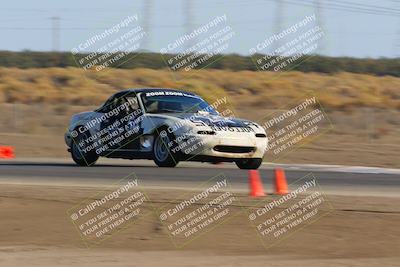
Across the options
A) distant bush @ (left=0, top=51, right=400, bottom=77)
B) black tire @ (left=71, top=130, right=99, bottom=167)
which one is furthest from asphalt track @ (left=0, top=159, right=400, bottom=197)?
distant bush @ (left=0, top=51, right=400, bottom=77)

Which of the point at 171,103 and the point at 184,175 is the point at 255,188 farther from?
the point at 171,103

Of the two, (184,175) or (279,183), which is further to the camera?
(184,175)

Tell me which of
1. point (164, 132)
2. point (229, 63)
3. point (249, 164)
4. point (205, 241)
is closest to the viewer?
point (205, 241)

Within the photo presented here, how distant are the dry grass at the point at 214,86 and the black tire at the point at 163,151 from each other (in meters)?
23.4

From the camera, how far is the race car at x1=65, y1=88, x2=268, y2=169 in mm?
17719

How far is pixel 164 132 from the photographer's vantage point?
703 inches

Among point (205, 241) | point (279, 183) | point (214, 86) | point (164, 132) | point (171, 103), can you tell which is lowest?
point (214, 86)

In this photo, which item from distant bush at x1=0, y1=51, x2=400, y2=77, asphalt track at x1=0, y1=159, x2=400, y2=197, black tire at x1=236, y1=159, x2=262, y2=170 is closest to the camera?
asphalt track at x1=0, y1=159, x2=400, y2=197

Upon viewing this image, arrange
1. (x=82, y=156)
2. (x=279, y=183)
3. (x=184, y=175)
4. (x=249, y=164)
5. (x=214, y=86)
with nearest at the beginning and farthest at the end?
(x=279, y=183) < (x=184, y=175) < (x=249, y=164) < (x=82, y=156) < (x=214, y=86)

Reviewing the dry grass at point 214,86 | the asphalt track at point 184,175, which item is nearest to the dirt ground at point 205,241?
the asphalt track at point 184,175

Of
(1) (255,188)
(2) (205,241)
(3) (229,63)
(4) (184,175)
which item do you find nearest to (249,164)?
(4) (184,175)

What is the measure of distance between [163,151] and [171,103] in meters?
1.03

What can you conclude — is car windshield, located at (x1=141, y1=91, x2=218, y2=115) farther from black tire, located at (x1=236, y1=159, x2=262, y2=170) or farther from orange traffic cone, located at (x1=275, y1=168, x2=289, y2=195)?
orange traffic cone, located at (x1=275, y1=168, x2=289, y2=195)

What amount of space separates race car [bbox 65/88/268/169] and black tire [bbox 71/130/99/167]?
0.06ft
